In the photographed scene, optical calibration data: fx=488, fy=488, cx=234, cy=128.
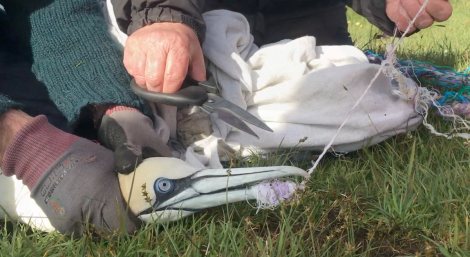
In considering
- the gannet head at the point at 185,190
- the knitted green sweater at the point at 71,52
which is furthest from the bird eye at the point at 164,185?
the knitted green sweater at the point at 71,52

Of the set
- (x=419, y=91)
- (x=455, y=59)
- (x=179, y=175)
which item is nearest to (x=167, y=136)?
(x=179, y=175)

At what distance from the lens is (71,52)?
1.40 meters

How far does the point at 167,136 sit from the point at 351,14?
3148 mm

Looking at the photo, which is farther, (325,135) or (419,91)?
(419,91)

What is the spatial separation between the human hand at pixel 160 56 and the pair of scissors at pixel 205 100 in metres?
0.02

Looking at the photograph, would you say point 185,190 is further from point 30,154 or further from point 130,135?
point 30,154

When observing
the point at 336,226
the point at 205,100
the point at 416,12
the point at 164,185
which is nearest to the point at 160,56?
the point at 205,100

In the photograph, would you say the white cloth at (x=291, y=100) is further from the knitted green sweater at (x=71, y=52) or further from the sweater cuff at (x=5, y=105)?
the sweater cuff at (x=5, y=105)

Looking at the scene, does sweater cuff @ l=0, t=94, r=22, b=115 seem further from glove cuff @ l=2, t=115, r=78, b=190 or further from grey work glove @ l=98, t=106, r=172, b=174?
grey work glove @ l=98, t=106, r=172, b=174

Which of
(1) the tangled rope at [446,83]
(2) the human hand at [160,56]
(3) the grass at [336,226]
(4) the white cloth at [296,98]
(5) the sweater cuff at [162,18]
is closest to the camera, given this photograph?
(3) the grass at [336,226]

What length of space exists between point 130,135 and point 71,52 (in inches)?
14.7

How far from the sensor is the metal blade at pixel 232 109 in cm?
115

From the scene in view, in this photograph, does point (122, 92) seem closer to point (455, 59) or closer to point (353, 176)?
point (353, 176)

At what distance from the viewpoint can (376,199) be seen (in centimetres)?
114
